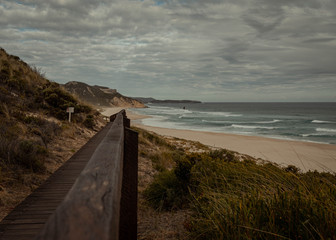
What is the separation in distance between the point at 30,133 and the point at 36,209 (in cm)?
495

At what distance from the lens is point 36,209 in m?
2.81

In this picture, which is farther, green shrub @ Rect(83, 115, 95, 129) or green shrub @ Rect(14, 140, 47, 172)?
green shrub @ Rect(83, 115, 95, 129)

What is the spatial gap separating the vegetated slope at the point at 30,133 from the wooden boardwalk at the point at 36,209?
0.76 metres

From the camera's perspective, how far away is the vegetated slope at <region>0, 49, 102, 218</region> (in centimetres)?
452

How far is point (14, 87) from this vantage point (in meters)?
11.1

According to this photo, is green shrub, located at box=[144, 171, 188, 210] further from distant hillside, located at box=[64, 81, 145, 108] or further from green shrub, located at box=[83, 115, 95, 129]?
distant hillside, located at box=[64, 81, 145, 108]

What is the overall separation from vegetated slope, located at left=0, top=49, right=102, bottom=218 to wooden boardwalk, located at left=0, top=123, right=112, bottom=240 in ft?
2.49

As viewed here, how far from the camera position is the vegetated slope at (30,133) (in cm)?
452

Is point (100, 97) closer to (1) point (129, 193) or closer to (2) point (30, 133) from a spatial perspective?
(2) point (30, 133)

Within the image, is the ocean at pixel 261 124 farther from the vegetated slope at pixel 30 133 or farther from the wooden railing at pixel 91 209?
the wooden railing at pixel 91 209

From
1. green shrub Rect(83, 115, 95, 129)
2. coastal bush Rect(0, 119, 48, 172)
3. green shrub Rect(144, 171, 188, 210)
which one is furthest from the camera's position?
green shrub Rect(83, 115, 95, 129)

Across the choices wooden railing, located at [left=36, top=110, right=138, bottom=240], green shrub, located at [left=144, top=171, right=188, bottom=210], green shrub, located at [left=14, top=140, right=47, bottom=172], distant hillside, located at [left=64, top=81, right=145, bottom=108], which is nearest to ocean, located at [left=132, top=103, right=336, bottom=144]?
green shrub, located at [left=144, top=171, right=188, bottom=210]

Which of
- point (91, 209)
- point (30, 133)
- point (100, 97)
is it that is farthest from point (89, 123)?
point (100, 97)

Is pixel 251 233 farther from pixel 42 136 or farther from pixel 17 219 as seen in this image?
pixel 42 136
